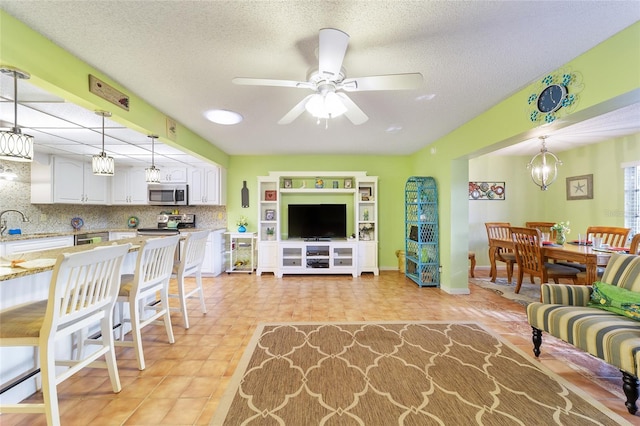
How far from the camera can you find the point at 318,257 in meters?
4.92

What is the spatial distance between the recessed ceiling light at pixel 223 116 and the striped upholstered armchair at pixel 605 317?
362cm

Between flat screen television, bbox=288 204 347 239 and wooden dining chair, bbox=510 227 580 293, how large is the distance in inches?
110

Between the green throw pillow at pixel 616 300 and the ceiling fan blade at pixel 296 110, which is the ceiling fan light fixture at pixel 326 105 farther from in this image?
the green throw pillow at pixel 616 300

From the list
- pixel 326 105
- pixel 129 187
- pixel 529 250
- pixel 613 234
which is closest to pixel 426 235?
pixel 529 250

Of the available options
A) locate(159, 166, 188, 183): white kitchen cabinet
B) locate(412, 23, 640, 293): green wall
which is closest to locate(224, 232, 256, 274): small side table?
locate(159, 166, 188, 183): white kitchen cabinet

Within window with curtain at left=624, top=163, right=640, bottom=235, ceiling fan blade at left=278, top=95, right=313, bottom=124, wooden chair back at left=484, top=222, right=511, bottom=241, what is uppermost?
ceiling fan blade at left=278, top=95, right=313, bottom=124

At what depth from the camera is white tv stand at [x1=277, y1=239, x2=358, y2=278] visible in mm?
4867

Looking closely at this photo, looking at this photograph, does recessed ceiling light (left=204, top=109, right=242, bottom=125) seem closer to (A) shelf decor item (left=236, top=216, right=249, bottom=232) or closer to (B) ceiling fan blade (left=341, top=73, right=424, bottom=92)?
(B) ceiling fan blade (left=341, top=73, right=424, bottom=92)

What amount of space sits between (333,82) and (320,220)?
11.2ft

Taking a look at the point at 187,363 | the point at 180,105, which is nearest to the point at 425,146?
the point at 180,105

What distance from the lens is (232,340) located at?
8.00 feet

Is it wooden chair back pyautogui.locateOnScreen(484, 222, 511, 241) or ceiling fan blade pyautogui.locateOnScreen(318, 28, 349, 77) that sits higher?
ceiling fan blade pyautogui.locateOnScreen(318, 28, 349, 77)

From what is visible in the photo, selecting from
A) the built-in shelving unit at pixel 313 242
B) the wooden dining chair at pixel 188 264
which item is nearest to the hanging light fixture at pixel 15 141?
the wooden dining chair at pixel 188 264

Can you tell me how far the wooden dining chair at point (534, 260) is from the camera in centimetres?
339
